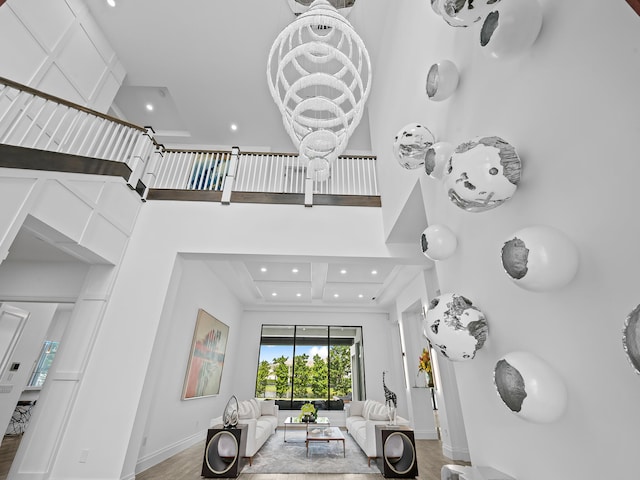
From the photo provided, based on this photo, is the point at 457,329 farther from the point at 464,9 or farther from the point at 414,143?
the point at 464,9

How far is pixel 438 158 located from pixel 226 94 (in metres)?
5.90

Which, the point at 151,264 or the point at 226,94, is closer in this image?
the point at 151,264

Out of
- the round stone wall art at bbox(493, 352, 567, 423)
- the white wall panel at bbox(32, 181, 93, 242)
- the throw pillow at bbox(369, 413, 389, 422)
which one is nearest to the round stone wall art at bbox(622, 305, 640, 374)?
the round stone wall art at bbox(493, 352, 567, 423)

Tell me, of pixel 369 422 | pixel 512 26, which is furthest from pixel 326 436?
pixel 512 26

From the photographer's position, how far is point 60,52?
4.37m

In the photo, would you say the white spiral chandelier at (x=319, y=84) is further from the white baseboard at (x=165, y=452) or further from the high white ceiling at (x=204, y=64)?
the white baseboard at (x=165, y=452)

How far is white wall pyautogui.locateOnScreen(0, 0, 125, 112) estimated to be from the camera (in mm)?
3738

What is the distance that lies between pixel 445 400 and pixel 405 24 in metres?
5.73

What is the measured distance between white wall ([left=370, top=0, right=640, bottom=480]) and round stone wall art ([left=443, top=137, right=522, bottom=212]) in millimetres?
205

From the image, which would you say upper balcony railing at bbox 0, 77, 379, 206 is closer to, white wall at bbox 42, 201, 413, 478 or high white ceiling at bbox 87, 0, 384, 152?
white wall at bbox 42, 201, 413, 478

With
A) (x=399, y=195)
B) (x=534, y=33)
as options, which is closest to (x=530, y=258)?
(x=534, y=33)

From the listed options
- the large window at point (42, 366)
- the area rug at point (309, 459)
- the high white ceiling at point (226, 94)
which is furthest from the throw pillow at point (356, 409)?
the large window at point (42, 366)

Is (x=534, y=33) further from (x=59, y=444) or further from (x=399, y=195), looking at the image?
(x=59, y=444)

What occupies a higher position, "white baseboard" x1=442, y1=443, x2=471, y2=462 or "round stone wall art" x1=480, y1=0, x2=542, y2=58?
"round stone wall art" x1=480, y1=0, x2=542, y2=58
